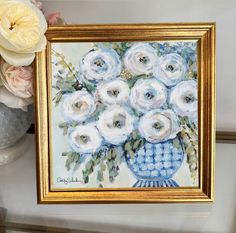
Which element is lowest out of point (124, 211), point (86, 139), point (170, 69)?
point (124, 211)

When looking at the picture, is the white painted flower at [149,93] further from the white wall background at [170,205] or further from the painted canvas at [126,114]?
→ the white wall background at [170,205]

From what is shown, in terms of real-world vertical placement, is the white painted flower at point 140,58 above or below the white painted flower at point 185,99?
above

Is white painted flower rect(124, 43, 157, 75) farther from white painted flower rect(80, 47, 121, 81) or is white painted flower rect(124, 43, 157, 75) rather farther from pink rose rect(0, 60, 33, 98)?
pink rose rect(0, 60, 33, 98)

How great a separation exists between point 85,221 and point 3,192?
0.52 ft

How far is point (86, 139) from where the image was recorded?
0.62 metres

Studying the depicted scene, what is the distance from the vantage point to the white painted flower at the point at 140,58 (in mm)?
622

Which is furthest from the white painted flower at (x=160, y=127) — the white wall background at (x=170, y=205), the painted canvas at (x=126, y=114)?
the white wall background at (x=170, y=205)

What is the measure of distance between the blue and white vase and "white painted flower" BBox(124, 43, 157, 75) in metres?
0.11

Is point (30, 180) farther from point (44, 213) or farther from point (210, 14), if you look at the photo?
→ point (210, 14)

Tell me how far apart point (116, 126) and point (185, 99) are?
11 cm

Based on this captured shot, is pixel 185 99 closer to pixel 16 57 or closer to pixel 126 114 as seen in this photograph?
pixel 126 114

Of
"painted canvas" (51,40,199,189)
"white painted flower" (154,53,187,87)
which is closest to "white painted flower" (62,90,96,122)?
"painted canvas" (51,40,199,189)

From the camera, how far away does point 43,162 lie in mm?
629
